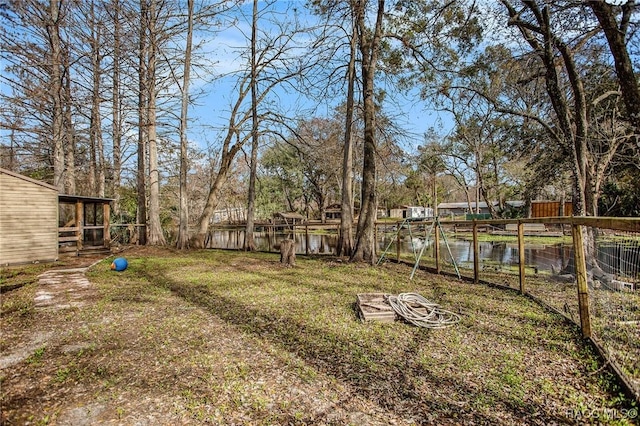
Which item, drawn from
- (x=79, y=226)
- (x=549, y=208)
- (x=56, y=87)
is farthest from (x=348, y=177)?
(x=549, y=208)

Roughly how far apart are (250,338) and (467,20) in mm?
8824

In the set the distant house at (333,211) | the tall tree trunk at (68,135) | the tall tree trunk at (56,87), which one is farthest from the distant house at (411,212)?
the tall tree trunk at (56,87)

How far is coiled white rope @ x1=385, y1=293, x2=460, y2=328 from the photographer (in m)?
3.75

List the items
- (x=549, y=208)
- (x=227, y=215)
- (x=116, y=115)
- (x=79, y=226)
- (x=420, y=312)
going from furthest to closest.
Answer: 1. (x=227, y=215)
2. (x=549, y=208)
3. (x=116, y=115)
4. (x=79, y=226)
5. (x=420, y=312)

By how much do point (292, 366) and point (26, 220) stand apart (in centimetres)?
975

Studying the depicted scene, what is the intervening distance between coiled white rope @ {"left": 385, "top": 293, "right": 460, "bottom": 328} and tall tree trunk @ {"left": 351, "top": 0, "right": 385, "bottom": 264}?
14.7ft

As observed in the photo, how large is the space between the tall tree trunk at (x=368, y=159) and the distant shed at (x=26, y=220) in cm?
854

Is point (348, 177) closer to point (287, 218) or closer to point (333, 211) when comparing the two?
point (287, 218)

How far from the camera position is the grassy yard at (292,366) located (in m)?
2.09

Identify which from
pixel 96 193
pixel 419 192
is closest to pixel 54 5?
pixel 96 193

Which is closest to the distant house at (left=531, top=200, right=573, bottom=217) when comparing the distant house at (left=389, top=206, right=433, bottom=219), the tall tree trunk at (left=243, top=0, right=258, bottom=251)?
the distant house at (left=389, top=206, right=433, bottom=219)

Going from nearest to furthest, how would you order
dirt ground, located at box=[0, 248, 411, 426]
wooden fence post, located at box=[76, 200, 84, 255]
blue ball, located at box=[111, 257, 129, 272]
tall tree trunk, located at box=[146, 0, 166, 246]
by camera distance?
dirt ground, located at box=[0, 248, 411, 426], blue ball, located at box=[111, 257, 129, 272], wooden fence post, located at box=[76, 200, 84, 255], tall tree trunk, located at box=[146, 0, 166, 246]

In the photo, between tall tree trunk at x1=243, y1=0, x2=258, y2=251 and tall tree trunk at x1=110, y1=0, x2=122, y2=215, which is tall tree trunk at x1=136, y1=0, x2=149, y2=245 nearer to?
tall tree trunk at x1=110, y1=0, x2=122, y2=215

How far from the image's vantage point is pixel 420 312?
396cm
